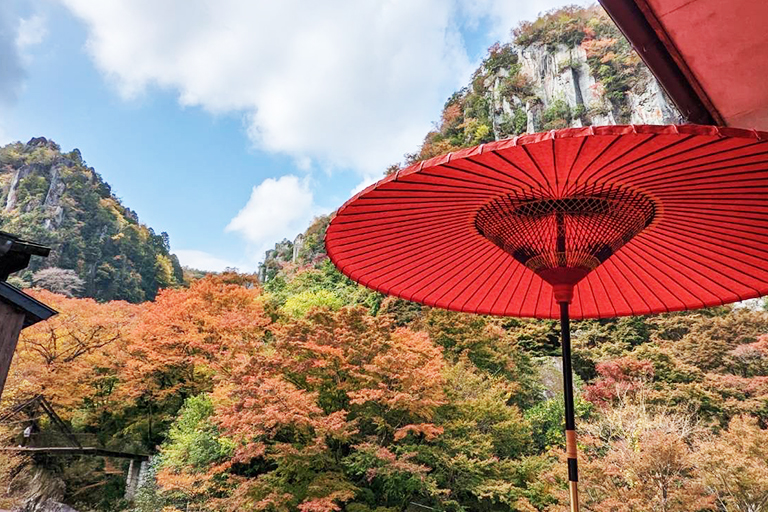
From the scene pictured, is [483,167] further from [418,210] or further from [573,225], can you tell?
[573,225]

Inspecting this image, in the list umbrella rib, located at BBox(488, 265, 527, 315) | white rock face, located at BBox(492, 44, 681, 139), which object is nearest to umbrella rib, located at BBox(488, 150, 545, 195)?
umbrella rib, located at BBox(488, 265, 527, 315)

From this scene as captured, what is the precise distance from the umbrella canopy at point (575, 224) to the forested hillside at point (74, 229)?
2352cm

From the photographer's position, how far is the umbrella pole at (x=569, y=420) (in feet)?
3.90

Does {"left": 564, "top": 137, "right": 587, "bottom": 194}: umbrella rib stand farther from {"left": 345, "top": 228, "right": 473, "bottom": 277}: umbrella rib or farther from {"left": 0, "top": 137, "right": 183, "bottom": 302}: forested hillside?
{"left": 0, "top": 137, "right": 183, "bottom": 302}: forested hillside

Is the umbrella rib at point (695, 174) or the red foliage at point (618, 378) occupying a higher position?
the red foliage at point (618, 378)

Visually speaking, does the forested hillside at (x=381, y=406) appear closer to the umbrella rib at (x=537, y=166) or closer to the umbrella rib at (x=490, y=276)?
the umbrella rib at (x=490, y=276)

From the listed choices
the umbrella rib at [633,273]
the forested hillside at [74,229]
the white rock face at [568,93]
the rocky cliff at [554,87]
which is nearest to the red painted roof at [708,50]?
the umbrella rib at [633,273]

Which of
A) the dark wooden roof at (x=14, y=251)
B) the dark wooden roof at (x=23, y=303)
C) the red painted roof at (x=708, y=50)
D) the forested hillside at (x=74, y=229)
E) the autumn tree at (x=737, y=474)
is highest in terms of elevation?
the forested hillside at (x=74, y=229)

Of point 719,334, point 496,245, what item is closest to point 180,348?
point 496,245

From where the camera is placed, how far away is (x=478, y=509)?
7.64 meters

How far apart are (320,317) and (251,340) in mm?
3004

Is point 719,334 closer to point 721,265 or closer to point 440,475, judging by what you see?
point 440,475

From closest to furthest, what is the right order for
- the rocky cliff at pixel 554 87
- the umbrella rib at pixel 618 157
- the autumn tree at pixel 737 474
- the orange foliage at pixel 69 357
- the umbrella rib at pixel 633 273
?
the umbrella rib at pixel 618 157, the umbrella rib at pixel 633 273, the autumn tree at pixel 737 474, the orange foliage at pixel 69 357, the rocky cliff at pixel 554 87

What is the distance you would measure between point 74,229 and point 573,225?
2835 cm
